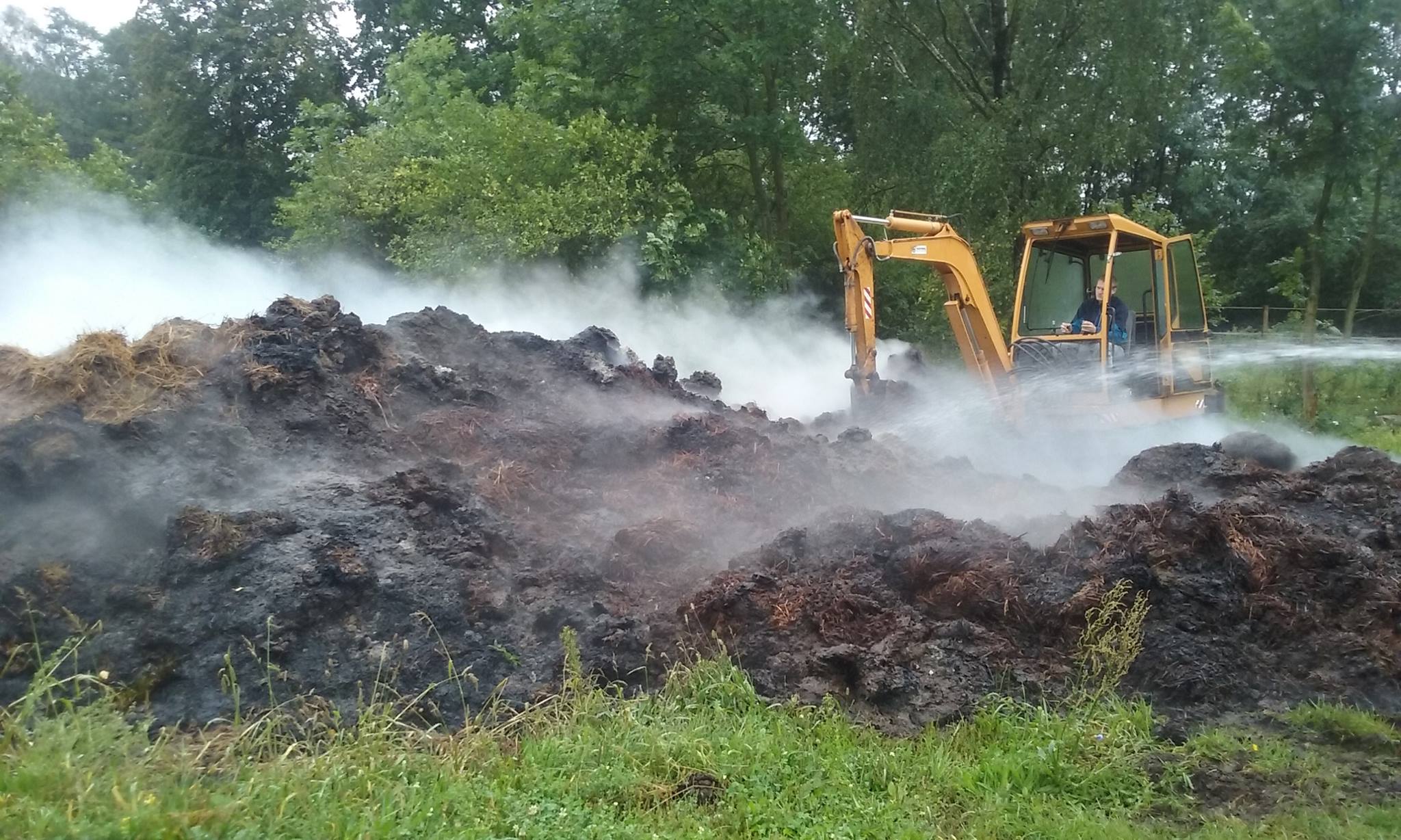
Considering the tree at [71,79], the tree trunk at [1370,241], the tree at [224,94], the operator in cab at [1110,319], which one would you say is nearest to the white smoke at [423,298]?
the operator in cab at [1110,319]

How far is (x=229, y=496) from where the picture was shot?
20.9ft

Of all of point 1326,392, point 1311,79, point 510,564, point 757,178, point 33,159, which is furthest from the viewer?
point 757,178

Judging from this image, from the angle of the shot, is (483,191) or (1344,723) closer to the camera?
(1344,723)

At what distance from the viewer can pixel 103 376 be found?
6.86 metres

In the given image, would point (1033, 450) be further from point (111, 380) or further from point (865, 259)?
point (111, 380)

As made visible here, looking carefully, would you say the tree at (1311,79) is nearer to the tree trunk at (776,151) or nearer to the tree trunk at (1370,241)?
the tree trunk at (1370,241)

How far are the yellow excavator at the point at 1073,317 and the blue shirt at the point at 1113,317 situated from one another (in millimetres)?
12

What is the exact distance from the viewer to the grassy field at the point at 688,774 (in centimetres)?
409

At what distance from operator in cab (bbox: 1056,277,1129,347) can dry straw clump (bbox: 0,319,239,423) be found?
7956 mm

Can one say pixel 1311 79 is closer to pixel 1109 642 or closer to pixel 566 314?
pixel 566 314

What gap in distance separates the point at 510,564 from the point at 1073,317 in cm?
747

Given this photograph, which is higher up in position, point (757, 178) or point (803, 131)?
point (803, 131)

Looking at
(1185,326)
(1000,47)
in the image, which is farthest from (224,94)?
(1185,326)

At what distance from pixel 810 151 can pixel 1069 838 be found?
15.9 m
